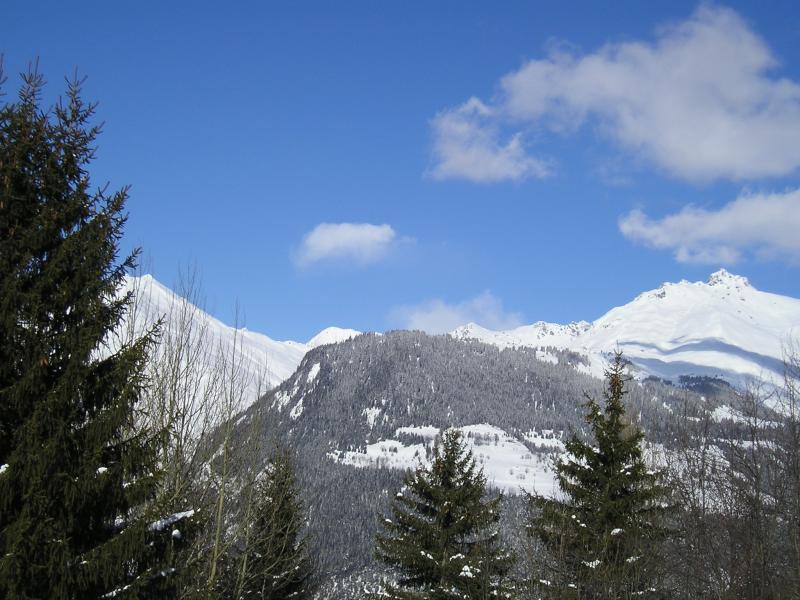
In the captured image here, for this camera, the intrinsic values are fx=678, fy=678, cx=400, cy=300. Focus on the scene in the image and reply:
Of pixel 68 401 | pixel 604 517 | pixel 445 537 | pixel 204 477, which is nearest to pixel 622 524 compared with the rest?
pixel 604 517

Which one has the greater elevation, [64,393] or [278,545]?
[64,393]

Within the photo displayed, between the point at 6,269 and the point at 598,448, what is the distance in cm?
1540

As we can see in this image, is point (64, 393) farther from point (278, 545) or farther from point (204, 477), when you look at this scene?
point (278, 545)

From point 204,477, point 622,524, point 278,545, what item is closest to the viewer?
point 622,524

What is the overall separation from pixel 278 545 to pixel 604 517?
381 inches

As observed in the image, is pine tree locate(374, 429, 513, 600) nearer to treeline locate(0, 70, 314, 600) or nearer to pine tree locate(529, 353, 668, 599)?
pine tree locate(529, 353, 668, 599)

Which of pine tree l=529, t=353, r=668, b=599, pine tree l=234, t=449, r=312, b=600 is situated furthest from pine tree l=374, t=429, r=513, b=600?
pine tree l=234, t=449, r=312, b=600

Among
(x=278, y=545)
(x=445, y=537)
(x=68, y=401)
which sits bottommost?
(x=278, y=545)

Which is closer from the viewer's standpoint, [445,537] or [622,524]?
[622,524]

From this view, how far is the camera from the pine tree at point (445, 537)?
18203 millimetres

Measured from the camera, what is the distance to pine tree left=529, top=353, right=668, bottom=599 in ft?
49.2

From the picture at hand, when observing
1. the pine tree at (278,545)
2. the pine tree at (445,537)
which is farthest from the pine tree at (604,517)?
the pine tree at (278,545)

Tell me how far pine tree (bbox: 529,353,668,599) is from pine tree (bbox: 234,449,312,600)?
8166 mm

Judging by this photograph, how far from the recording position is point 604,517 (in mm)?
16969
